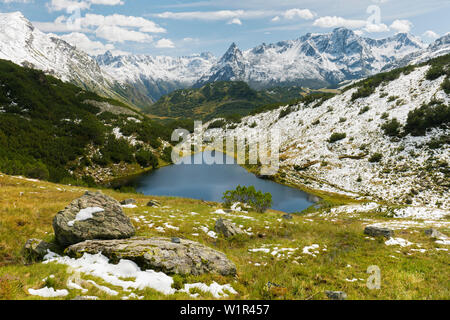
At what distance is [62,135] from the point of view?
14162 centimetres

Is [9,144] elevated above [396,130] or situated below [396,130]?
below

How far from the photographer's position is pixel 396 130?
8381 centimetres

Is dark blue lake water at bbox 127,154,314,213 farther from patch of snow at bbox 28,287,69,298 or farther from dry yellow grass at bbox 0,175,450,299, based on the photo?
patch of snow at bbox 28,287,69,298

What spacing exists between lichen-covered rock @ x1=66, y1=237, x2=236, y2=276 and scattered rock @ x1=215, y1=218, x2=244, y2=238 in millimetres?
9074

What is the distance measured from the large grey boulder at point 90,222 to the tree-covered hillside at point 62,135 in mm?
81980

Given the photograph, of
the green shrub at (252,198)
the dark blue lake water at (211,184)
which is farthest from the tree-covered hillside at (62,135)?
the green shrub at (252,198)

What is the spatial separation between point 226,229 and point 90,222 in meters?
11.9

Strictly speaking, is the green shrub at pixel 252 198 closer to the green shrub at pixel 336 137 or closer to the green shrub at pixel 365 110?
the green shrub at pixel 336 137

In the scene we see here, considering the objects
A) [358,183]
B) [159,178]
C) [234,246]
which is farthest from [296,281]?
[159,178]

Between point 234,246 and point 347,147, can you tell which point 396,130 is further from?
point 234,246

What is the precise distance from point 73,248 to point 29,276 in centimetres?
244

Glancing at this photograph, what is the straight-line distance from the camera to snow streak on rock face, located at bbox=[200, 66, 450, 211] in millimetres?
62688

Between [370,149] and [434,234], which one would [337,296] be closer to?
[434,234]
